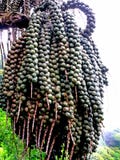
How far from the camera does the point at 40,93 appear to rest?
1.84 m

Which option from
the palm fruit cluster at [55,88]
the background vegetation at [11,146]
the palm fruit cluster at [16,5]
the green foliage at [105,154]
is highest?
the palm fruit cluster at [16,5]

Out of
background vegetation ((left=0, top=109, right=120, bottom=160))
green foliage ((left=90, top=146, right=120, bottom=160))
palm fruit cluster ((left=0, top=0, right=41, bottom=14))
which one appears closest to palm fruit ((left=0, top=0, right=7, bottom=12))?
palm fruit cluster ((left=0, top=0, right=41, bottom=14))

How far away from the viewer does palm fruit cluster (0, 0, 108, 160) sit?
183cm

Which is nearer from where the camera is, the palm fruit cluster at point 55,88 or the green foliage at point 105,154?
the palm fruit cluster at point 55,88

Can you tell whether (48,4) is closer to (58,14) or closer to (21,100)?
(58,14)

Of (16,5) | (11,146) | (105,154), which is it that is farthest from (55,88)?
(105,154)

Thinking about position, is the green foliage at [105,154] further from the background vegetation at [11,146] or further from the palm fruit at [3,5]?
the palm fruit at [3,5]

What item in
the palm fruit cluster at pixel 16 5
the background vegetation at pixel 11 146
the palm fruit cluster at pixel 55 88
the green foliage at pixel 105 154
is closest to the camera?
the palm fruit cluster at pixel 55 88

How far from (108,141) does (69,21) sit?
4846mm

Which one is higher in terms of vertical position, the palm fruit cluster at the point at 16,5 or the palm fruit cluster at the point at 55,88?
the palm fruit cluster at the point at 16,5

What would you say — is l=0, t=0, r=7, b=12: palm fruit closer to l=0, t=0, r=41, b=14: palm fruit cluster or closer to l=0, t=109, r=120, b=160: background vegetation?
l=0, t=0, r=41, b=14: palm fruit cluster

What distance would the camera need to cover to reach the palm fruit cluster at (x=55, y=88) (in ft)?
6.01

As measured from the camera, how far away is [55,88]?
1838 mm

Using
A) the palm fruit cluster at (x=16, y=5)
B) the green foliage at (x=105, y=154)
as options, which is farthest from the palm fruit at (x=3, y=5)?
the green foliage at (x=105, y=154)
